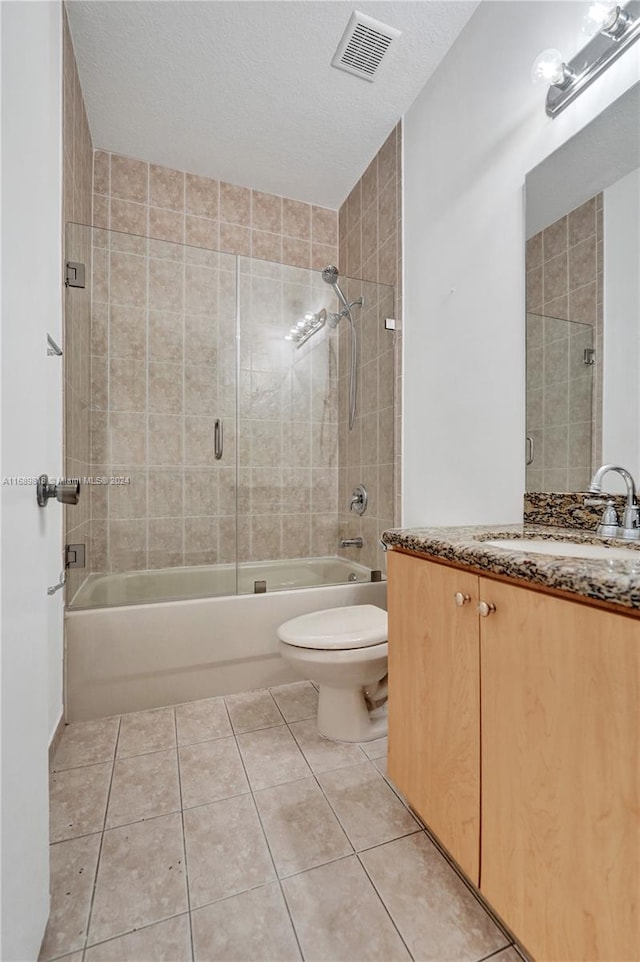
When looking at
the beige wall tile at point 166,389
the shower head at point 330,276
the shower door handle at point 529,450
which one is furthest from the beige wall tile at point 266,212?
the shower door handle at point 529,450

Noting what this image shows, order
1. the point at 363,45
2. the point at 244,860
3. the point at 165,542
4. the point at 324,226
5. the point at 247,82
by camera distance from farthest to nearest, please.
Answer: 1. the point at 324,226
2. the point at 165,542
3. the point at 247,82
4. the point at 363,45
5. the point at 244,860

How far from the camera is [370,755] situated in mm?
1455

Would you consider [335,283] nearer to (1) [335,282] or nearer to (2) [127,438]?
(1) [335,282]

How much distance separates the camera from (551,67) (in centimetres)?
120

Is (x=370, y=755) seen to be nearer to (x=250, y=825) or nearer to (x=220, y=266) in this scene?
(x=250, y=825)

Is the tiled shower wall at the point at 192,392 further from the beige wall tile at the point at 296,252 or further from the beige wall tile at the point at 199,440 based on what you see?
the beige wall tile at the point at 296,252

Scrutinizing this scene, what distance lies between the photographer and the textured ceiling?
1632 mm

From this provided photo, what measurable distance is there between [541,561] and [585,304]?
0.93m

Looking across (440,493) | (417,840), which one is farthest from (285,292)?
(417,840)

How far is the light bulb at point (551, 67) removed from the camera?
A: 119 cm

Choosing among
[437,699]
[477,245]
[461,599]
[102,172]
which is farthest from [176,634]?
[102,172]

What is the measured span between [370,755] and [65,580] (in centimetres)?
129

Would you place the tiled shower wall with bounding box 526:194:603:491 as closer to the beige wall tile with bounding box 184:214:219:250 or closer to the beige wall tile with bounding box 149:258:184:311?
the beige wall tile with bounding box 149:258:184:311

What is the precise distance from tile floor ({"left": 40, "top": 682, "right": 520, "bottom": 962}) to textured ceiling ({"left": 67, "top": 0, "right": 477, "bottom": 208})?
2.71 metres
